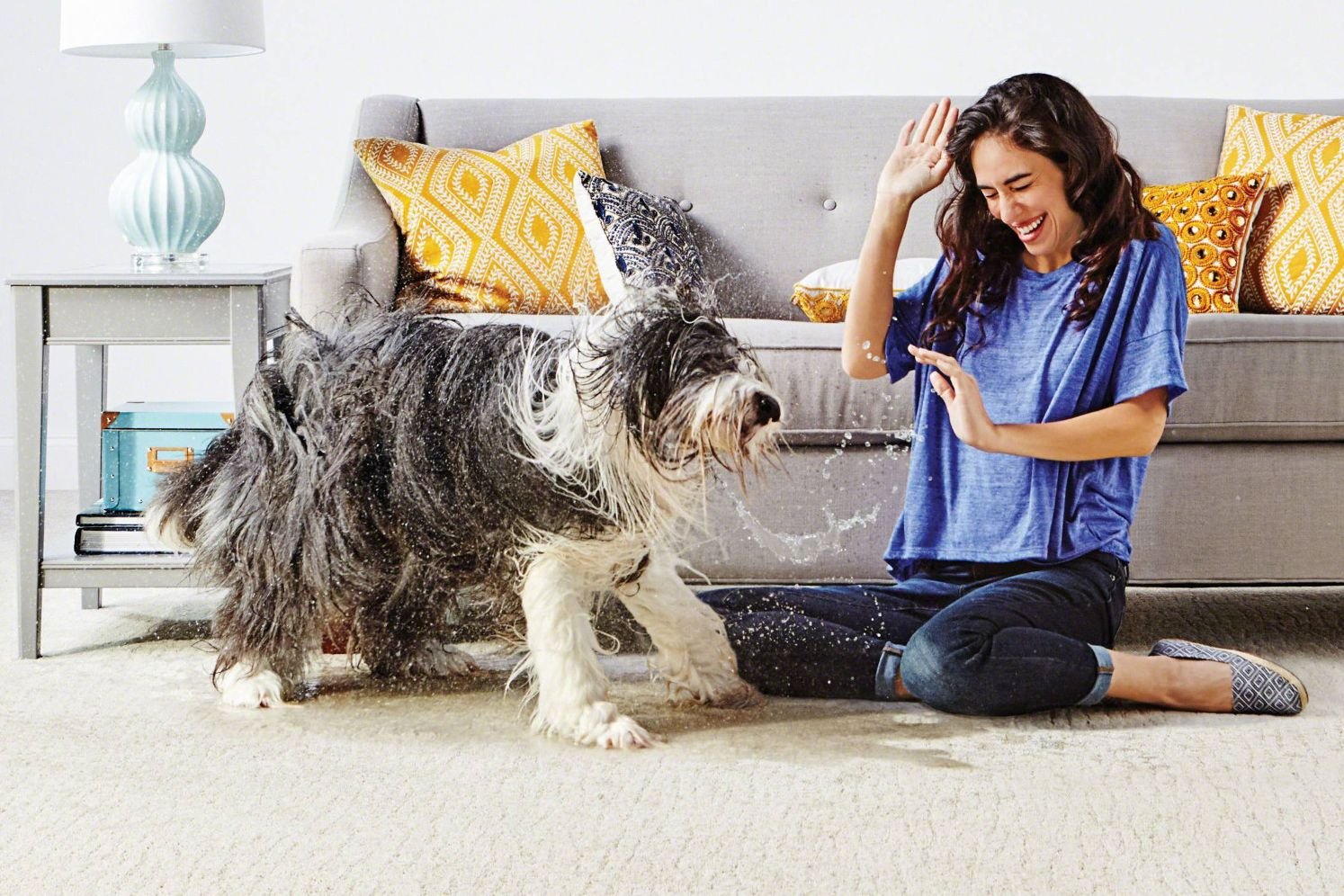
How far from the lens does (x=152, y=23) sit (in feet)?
8.55

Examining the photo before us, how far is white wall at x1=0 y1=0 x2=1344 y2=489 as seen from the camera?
3619 mm

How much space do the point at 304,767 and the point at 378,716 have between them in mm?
223

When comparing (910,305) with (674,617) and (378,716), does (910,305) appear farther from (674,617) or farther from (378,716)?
(378,716)

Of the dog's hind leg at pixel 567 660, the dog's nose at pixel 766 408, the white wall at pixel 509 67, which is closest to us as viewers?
the dog's nose at pixel 766 408

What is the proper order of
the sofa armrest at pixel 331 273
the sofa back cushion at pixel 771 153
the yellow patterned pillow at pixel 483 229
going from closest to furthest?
the sofa armrest at pixel 331 273 → the yellow patterned pillow at pixel 483 229 → the sofa back cushion at pixel 771 153

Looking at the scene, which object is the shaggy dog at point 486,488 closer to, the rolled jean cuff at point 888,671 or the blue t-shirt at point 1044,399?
the rolled jean cuff at point 888,671

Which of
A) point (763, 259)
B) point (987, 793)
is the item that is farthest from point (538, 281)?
point (987, 793)

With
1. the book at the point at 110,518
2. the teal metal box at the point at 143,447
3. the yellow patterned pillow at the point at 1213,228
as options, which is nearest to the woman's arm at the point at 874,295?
the yellow patterned pillow at the point at 1213,228

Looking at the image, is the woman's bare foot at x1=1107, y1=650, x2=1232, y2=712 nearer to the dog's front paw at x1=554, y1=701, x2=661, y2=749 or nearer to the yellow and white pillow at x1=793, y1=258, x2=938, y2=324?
the dog's front paw at x1=554, y1=701, x2=661, y2=749

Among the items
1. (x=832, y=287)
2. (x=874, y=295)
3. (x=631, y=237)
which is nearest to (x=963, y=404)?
(x=874, y=295)

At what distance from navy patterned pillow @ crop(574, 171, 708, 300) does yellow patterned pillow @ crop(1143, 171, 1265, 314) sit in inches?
35.8

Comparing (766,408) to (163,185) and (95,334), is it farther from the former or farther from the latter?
(163,185)

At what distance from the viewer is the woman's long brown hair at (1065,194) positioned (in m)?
1.96

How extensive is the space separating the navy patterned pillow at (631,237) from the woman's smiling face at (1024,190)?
77cm
